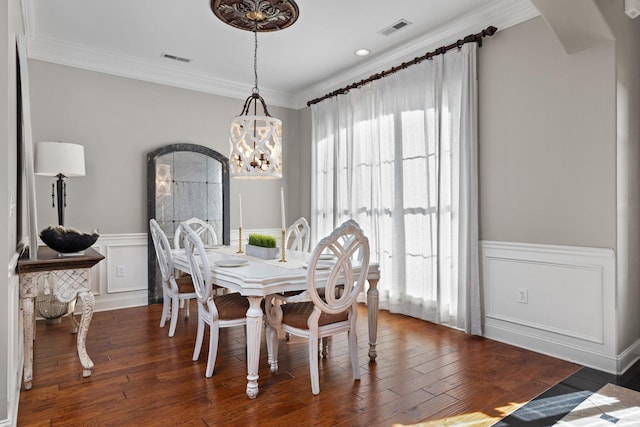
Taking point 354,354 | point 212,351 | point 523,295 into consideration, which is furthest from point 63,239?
point 523,295

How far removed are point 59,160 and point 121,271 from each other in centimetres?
146

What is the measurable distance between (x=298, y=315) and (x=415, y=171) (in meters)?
2.10

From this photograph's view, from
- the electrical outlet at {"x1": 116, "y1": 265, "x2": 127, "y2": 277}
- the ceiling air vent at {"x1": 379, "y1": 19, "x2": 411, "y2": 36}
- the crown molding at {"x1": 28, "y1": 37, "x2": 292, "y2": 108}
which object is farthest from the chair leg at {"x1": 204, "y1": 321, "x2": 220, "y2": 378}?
the crown molding at {"x1": 28, "y1": 37, "x2": 292, "y2": 108}

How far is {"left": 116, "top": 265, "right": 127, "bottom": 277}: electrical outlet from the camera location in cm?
441

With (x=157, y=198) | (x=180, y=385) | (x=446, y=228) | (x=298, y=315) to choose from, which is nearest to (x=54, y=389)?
(x=180, y=385)

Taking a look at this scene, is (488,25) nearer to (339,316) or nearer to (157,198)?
(339,316)

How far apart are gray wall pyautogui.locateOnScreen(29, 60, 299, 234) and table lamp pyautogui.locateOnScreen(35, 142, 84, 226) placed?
55 centimetres

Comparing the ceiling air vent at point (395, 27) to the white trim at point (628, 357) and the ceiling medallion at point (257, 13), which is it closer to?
the ceiling medallion at point (257, 13)

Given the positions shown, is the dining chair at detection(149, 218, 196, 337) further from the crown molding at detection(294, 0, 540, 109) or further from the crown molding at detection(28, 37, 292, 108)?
the crown molding at detection(294, 0, 540, 109)

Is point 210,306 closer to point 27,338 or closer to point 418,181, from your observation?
point 27,338

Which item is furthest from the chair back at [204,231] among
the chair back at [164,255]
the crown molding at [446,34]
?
the crown molding at [446,34]

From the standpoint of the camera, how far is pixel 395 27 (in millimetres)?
3666

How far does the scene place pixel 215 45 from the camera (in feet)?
13.2

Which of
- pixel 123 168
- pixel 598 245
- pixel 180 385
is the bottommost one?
pixel 180 385
